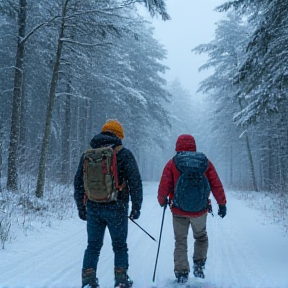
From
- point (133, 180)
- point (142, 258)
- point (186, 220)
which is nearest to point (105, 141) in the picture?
point (133, 180)

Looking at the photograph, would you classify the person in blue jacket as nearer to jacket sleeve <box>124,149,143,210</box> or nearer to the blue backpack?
jacket sleeve <box>124,149,143,210</box>

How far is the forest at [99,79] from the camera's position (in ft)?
30.3

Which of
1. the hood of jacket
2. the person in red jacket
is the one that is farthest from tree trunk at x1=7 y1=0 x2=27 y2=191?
the person in red jacket

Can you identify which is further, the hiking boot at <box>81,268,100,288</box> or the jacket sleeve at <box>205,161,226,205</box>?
the jacket sleeve at <box>205,161,226,205</box>

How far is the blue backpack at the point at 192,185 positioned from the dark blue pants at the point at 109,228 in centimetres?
91

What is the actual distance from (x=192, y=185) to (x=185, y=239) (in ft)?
2.84

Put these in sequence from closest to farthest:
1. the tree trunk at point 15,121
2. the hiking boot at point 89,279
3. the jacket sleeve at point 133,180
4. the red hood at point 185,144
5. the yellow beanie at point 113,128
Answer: the hiking boot at point 89,279 → the jacket sleeve at point 133,180 → the yellow beanie at point 113,128 → the red hood at point 185,144 → the tree trunk at point 15,121

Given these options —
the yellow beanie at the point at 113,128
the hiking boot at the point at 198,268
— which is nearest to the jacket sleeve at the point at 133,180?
the yellow beanie at the point at 113,128

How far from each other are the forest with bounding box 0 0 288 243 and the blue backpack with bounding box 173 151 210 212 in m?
5.10

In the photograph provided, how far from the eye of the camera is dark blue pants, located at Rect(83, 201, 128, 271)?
3.92 metres

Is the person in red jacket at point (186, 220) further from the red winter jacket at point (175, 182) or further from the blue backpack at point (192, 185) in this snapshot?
the blue backpack at point (192, 185)

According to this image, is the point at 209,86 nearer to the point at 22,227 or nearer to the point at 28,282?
the point at 22,227

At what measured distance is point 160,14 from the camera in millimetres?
9938

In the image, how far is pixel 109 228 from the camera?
3.95 meters
